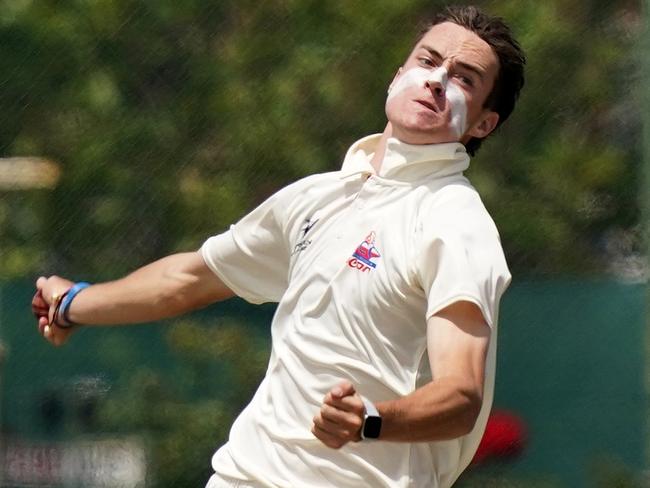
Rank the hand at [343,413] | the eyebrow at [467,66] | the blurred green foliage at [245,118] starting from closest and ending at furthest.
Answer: the hand at [343,413] → the eyebrow at [467,66] → the blurred green foliage at [245,118]

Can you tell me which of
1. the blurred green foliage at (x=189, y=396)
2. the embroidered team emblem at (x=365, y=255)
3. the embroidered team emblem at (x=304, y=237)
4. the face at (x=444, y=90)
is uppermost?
the face at (x=444, y=90)

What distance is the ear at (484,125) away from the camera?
3186 mm

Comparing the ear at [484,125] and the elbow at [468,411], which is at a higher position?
the ear at [484,125]

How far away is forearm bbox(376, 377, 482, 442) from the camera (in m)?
2.58

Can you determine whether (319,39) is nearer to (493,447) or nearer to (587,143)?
(587,143)

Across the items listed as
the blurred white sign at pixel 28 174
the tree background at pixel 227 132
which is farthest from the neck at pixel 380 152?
the blurred white sign at pixel 28 174

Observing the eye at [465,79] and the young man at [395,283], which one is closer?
the young man at [395,283]

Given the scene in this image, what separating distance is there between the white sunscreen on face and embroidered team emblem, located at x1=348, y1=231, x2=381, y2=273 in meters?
0.32

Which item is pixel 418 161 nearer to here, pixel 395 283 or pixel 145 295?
pixel 395 283

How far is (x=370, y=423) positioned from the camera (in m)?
2.49

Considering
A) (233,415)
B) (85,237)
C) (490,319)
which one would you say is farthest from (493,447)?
(490,319)

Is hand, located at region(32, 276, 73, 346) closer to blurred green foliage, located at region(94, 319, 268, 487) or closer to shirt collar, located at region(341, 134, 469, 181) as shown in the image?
shirt collar, located at region(341, 134, 469, 181)

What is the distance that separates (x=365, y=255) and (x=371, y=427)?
48 cm

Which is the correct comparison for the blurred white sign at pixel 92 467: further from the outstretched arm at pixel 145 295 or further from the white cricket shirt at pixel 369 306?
the white cricket shirt at pixel 369 306
